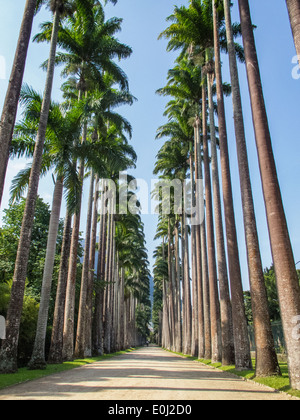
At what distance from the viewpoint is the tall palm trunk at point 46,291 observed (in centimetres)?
1254

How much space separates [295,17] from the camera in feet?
27.0

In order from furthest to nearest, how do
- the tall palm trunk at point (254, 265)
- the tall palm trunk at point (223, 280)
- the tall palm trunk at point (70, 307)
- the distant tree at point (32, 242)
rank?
the distant tree at point (32, 242)
the tall palm trunk at point (70, 307)
the tall palm trunk at point (223, 280)
the tall palm trunk at point (254, 265)

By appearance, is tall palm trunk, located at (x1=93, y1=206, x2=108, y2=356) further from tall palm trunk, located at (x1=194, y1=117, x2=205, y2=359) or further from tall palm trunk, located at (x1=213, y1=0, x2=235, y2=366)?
tall palm trunk, located at (x1=213, y1=0, x2=235, y2=366)

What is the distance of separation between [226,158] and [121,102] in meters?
12.1

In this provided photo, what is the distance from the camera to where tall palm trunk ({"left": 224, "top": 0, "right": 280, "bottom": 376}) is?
384 inches

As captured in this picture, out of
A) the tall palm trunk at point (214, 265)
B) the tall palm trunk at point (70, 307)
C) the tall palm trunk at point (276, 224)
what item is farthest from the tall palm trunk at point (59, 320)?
the tall palm trunk at point (276, 224)

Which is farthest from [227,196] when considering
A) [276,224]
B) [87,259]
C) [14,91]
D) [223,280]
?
[87,259]

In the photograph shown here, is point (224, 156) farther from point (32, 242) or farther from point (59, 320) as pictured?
point (32, 242)

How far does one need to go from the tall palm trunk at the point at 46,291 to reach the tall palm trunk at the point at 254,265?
8.03 meters

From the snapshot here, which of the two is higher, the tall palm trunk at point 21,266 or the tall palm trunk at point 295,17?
the tall palm trunk at point 295,17

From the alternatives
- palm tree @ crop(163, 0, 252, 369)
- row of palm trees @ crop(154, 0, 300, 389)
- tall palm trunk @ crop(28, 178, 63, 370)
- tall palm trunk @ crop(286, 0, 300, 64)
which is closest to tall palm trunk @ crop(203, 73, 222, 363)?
row of palm trees @ crop(154, 0, 300, 389)

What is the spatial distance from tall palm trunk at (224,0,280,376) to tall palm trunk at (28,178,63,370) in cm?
803

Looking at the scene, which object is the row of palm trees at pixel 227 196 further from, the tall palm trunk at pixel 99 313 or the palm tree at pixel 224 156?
the tall palm trunk at pixel 99 313
